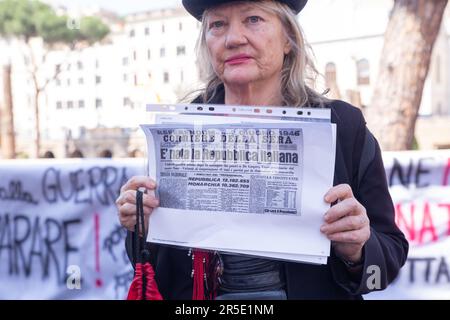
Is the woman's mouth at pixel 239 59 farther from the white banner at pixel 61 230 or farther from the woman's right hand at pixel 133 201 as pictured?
the white banner at pixel 61 230

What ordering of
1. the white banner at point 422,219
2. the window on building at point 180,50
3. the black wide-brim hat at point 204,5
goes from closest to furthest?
the black wide-brim hat at point 204,5, the white banner at point 422,219, the window on building at point 180,50

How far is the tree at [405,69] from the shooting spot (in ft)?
16.5

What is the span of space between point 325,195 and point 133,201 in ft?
1.50

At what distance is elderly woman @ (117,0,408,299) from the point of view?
52.6 inches

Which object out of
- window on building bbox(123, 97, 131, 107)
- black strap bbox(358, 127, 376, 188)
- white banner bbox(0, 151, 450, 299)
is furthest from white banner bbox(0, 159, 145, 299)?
window on building bbox(123, 97, 131, 107)

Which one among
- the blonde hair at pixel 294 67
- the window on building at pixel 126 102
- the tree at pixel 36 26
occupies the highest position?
the tree at pixel 36 26

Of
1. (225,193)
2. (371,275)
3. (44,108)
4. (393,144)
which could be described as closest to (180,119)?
(225,193)

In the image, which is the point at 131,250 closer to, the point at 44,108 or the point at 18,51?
the point at 18,51

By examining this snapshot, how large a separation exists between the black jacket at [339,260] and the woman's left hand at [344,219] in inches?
2.9

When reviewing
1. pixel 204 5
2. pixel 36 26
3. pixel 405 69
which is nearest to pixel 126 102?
pixel 36 26

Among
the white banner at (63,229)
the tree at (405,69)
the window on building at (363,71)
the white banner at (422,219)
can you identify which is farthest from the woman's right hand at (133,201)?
the window on building at (363,71)

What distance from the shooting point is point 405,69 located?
506 cm

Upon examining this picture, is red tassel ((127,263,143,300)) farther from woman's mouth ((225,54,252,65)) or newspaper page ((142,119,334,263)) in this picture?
woman's mouth ((225,54,252,65))

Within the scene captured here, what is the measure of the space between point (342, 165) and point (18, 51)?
126 ft
